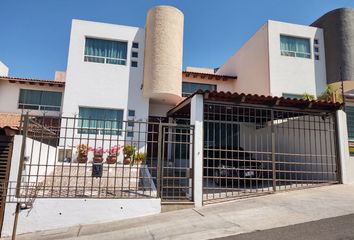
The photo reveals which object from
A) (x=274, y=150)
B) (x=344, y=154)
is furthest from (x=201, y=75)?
(x=344, y=154)

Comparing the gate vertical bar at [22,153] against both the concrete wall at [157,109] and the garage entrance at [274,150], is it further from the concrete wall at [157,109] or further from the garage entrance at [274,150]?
the concrete wall at [157,109]

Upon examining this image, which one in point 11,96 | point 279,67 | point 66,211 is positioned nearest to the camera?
point 66,211

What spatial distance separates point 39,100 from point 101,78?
4.56m

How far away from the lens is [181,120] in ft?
Result: 50.8

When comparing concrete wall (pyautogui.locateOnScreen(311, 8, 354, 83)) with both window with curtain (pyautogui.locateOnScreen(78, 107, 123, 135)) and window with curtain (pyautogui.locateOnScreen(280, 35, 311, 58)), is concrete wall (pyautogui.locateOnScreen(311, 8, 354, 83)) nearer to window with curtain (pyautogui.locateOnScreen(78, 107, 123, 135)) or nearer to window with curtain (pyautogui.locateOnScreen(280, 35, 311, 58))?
window with curtain (pyautogui.locateOnScreen(280, 35, 311, 58))

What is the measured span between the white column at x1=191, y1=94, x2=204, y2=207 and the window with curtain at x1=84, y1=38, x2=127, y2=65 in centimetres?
793

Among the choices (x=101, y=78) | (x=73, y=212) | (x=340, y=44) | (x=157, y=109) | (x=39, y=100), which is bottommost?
(x=73, y=212)

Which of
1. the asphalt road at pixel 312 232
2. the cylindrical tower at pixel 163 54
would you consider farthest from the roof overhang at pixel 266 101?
the asphalt road at pixel 312 232

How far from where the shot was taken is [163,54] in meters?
15.0

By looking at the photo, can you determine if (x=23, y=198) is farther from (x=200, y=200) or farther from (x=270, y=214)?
(x=270, y=214)

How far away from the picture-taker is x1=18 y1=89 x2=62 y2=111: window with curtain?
54.7 ft

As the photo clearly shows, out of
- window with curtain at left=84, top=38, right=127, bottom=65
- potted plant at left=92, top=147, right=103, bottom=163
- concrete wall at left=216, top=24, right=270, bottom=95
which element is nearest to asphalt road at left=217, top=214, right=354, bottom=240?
potted plant at left=92, top=147, right=103, bottom=163

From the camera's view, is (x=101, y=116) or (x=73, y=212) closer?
(x=73, y=212)

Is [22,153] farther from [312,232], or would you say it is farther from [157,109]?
[157,109]
